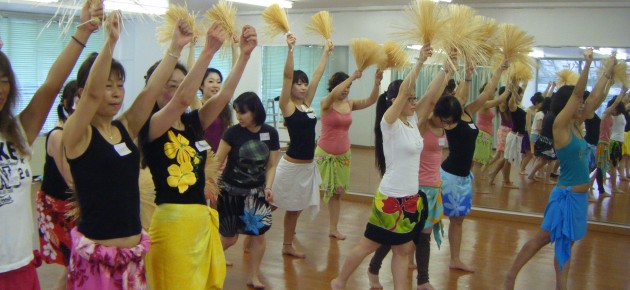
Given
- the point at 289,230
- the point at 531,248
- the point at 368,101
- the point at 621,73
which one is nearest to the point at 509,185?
the point at 621,73

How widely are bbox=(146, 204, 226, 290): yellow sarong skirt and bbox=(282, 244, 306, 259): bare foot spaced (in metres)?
2.44

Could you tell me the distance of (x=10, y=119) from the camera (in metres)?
2.09

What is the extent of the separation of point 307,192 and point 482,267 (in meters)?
1.53

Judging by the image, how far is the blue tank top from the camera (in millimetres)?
3865

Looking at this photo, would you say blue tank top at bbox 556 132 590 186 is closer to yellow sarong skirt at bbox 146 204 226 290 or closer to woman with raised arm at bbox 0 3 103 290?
yellow sarong skirt at bbox 146 204 226 290

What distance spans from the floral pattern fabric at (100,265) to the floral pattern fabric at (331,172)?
345 centimetres

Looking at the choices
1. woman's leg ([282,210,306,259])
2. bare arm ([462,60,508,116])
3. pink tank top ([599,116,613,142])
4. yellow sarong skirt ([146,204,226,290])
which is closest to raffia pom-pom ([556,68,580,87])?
pink tank top ([599,116,613,142])

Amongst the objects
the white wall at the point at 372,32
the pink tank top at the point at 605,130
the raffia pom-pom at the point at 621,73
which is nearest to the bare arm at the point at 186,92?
the white wall at the point at 372,32

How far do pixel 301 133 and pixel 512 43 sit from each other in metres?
1.83

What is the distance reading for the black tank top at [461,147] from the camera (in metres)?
4.45

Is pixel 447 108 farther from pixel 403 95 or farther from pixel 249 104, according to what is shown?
pixel 249 104

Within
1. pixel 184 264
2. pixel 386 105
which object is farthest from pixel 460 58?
pixel 184 264

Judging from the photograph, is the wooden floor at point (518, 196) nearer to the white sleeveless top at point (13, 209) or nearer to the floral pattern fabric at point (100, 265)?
the floral pattern fabric at point (100, 265)

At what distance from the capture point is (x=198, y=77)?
8.36ft
